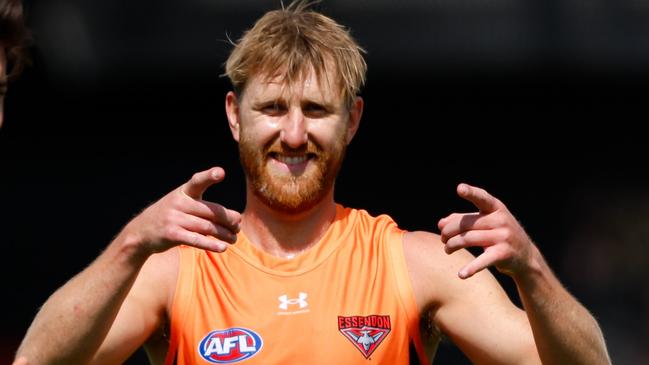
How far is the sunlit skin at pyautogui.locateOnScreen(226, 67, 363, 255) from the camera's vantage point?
4.47 metres

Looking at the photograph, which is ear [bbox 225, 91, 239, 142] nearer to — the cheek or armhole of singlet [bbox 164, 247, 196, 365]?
the cheek

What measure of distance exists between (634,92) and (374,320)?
22.6ft

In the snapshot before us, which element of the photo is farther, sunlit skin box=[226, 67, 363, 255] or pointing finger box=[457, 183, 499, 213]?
sunlit skin box=[226, 67, 363, 255]

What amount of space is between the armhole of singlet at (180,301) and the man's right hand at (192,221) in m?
0.58

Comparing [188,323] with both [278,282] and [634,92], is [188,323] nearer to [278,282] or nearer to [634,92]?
[278,282]

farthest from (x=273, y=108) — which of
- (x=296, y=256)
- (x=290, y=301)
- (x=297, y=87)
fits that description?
(x=290, y=301)

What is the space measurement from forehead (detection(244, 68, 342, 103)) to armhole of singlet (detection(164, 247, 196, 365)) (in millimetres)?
742

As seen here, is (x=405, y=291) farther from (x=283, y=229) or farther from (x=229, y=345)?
(x=229, y=345)

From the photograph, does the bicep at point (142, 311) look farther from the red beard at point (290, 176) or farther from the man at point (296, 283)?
the red beard at point (290, 176)

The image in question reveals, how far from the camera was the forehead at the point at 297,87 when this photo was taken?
14.8 ft

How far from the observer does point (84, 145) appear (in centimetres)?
1098

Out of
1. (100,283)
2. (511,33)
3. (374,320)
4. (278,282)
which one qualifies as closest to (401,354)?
(374,320)

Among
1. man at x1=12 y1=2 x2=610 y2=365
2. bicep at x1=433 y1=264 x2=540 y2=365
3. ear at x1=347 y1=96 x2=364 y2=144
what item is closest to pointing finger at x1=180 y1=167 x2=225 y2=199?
man at x1=12 y1=2 x2=610 y2=365

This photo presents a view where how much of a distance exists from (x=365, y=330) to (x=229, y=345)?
0.53 meters
